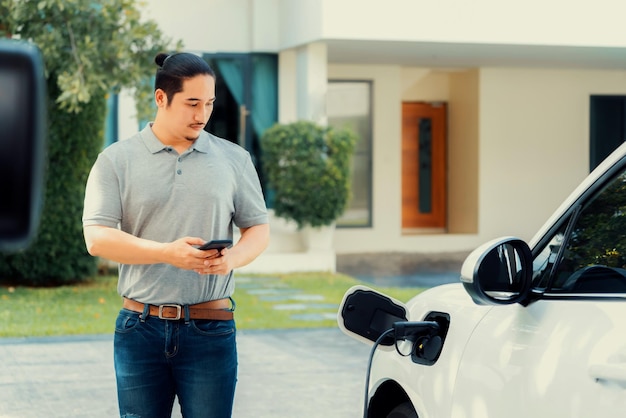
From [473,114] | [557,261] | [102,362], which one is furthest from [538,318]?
[473,114]

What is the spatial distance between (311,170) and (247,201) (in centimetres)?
1169

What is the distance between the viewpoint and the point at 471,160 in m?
19.7

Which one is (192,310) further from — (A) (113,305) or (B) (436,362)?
(A) (113,305)

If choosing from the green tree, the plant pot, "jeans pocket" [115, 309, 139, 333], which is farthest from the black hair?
the plant pot

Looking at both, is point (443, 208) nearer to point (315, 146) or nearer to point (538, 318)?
point (315, 146)

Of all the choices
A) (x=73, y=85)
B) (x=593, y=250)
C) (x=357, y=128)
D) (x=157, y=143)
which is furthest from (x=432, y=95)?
(x=593, y=250)

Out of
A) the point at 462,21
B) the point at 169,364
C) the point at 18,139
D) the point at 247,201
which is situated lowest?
the point at 169,364

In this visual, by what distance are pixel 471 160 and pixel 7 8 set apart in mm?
9648

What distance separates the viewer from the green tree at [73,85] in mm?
12078

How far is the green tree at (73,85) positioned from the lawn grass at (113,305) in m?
0.37

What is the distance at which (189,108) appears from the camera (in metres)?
3.60

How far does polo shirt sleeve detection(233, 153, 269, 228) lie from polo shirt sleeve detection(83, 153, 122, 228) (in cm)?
40

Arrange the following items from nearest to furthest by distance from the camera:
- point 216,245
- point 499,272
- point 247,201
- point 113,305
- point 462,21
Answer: point 499,272, point 216,245, point 247,201, point 113,305, point 462,21

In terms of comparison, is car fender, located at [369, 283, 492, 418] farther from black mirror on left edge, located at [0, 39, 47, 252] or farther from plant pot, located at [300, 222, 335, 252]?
plant pot, located at [300, 222, 335, 252]
